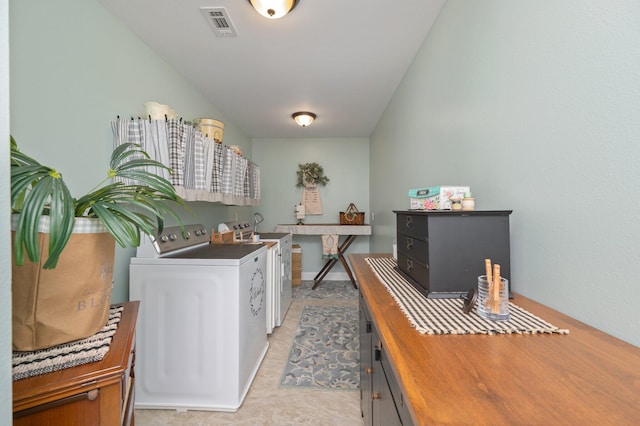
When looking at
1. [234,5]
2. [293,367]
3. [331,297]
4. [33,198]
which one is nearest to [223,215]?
[331,297]

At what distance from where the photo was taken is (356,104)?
3.19 m

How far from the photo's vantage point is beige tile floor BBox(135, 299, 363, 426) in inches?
64.4

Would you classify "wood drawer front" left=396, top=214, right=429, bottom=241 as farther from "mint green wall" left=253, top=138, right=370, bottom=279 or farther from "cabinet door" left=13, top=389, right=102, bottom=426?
"mint green wall" left=253, top=138, right=370, bottom=279

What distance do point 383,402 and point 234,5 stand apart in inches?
81.7

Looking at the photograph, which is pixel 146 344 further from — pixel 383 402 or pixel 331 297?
pixel 331 297

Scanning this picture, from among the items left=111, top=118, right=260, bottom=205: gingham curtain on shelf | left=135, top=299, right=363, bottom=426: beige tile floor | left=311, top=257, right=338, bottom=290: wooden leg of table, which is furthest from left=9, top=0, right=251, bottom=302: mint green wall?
left=311, top=257, right=338, bottom=290: wooden leg of table

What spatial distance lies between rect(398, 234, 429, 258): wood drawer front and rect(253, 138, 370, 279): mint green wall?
3.41 metres

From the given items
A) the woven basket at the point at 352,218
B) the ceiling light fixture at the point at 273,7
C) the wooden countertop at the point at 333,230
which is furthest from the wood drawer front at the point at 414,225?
the woven basket at the point at 352,218

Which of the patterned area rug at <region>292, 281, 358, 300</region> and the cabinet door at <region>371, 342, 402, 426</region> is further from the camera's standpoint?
the patterned area rug at <region>292, 281, 358, 300</region>

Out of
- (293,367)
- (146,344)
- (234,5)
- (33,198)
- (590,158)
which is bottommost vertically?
(293,367)

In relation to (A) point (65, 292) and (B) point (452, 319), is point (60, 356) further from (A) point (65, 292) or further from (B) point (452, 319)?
(B) point (452, 319)

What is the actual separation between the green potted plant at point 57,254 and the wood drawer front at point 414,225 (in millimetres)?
871

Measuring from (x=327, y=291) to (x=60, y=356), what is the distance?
357 centimetres

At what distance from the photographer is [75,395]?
0.66 metres
